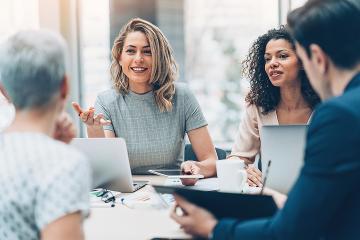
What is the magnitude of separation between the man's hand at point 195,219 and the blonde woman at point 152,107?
1.39 meters

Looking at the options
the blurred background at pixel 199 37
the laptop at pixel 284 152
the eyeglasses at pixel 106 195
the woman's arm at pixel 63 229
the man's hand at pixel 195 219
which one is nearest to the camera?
the woman's arm at pixel 63 229

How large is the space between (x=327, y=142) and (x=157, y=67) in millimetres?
1814

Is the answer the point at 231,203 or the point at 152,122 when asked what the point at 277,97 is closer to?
the point at 152,122

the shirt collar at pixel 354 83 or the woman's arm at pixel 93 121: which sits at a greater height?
the shirt collar at pixel 354 83

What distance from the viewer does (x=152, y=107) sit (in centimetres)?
293

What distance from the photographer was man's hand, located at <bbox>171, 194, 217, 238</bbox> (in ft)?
4.51

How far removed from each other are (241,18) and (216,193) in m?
3.01

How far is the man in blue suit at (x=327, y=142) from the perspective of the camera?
1.17 m

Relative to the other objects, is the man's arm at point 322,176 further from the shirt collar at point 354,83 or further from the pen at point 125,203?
the pen at point 125,203

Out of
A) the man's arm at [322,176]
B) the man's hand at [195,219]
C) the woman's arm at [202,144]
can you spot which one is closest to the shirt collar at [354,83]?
the man's arm at [322,176]

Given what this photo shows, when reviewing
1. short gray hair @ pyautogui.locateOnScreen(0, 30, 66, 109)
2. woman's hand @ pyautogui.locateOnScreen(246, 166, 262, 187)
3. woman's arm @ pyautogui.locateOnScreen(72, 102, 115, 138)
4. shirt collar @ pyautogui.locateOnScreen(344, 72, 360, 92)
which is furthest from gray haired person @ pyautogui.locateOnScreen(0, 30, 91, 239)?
woman's arm @ pyautogui.locateOnScreen(72, 102, 115, 138)

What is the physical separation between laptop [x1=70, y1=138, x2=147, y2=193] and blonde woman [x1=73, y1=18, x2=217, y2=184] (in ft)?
1.98

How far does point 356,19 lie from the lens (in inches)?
48.9

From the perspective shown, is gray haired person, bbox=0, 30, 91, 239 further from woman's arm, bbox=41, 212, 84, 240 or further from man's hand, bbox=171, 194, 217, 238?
man's hand, bbox=171, 194, 217, 238
